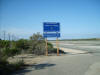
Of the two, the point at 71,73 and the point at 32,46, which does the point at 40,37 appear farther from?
the point at 71,73

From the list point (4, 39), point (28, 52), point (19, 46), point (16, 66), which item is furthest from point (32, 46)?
point (16, 66)

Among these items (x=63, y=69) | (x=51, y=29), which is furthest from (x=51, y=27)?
(x=63, y=69)

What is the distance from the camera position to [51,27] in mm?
14883

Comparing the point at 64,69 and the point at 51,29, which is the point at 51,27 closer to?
the point at 51,29

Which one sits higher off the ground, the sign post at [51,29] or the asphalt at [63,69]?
the sign post at [51,29]

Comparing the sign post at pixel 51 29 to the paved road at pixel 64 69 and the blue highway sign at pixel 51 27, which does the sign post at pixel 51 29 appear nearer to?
the blue highway sign at pixel 51 27

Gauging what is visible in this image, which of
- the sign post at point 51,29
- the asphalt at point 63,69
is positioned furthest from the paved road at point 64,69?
the sign post at point 51,29

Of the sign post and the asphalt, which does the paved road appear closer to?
the asphalt

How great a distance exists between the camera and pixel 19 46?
1781 centimetres

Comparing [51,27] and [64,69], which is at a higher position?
[51,27]

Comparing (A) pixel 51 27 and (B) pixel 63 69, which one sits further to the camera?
(A) pixel 51 27

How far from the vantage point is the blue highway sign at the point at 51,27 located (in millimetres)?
14711

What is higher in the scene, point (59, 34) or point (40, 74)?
point (59, 34)

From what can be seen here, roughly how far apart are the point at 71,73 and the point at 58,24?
8.96 metres
